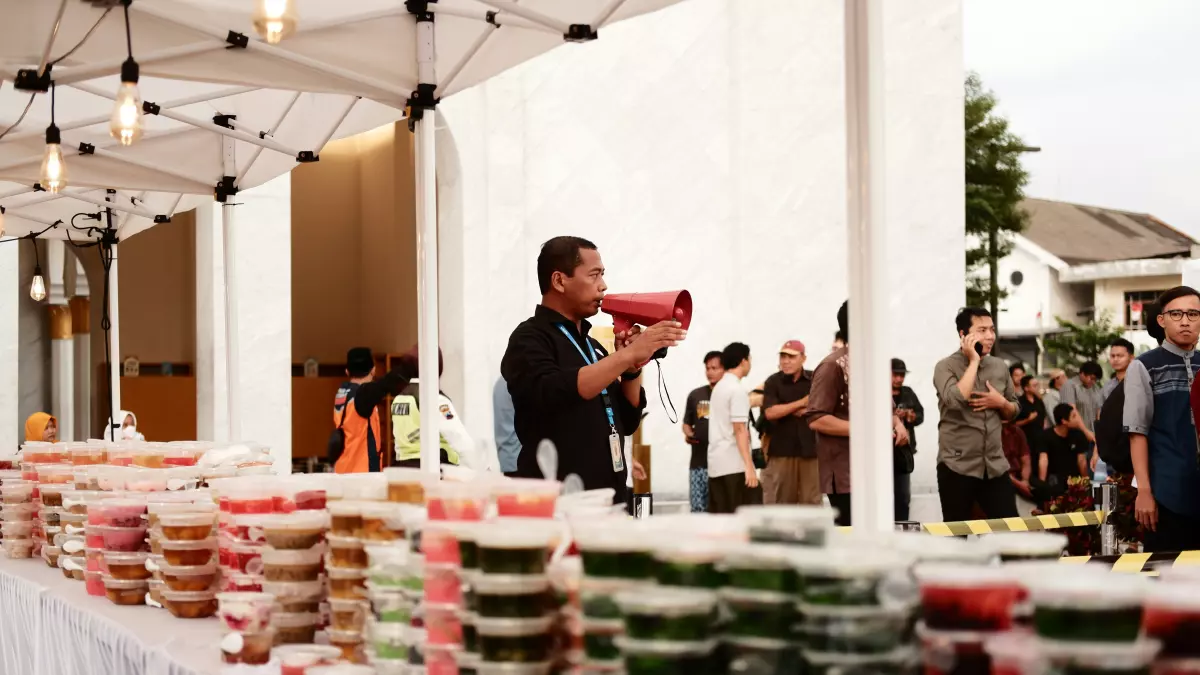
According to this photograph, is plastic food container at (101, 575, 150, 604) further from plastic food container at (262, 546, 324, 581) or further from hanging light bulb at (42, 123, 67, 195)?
hanging light bulb at (42, 123, 67, 195)

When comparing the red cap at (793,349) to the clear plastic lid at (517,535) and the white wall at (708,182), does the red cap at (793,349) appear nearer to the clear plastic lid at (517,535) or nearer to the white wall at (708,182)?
the white wall at (708,182)

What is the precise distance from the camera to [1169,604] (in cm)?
137

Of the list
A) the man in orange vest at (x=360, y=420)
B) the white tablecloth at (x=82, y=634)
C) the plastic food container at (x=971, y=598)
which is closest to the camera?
the plastic food container at (x=971, y=598)

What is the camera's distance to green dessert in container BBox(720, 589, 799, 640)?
1.62 m

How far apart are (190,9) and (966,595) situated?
12.5ft

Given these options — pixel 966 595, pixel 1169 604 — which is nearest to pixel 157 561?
pixel 966 595

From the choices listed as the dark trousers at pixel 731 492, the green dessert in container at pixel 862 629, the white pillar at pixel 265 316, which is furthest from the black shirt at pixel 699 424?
the green dessert in container at pixel 862 629

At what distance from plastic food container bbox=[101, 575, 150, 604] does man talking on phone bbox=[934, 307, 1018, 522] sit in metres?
→ 4.67

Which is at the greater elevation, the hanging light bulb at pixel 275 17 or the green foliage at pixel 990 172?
the green foliage at pixel 990 172

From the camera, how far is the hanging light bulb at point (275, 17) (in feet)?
9.21

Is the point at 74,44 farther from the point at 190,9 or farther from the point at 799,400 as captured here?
the point at 799,400

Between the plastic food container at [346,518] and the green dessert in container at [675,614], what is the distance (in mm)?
1014

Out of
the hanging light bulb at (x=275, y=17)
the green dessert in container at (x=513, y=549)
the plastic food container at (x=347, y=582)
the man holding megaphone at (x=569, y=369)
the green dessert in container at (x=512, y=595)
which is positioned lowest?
the plastic food container at (x=347, y=582)

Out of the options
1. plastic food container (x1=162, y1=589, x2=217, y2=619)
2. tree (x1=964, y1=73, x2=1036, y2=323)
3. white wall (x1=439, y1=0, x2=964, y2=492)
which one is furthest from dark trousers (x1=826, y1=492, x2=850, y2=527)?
tree (x1=964, y1=73, x2=1036, y2=323)
